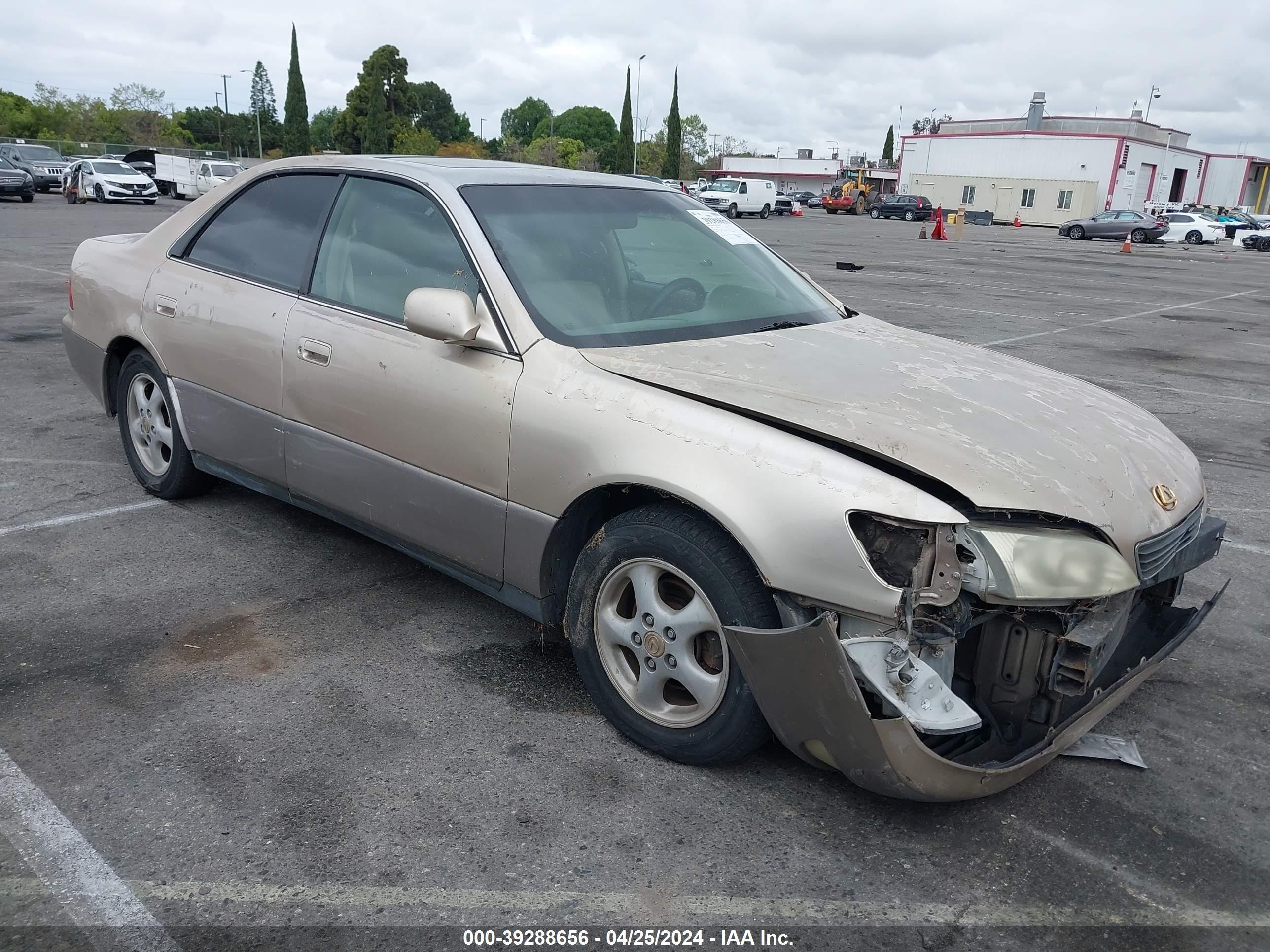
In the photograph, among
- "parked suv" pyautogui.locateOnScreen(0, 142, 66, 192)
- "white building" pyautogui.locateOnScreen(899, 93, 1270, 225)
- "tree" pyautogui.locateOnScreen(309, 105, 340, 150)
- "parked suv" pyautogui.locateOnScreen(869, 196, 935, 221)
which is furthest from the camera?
"tree" pyautogui.locateOnScreen(309, 105, 340, 150)

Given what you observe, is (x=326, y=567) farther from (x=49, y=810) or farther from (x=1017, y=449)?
(x=1017, y=449)

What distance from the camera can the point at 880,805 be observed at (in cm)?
279

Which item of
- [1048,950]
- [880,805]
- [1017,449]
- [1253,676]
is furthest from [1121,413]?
[1048,950]

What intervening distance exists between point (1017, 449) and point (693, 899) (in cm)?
142

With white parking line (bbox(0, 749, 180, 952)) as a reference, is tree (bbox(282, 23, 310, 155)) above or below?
above

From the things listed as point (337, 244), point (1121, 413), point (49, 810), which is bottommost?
point (49, 810)

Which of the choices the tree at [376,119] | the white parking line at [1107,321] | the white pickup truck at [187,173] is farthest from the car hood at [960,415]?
the tree at [376,119]

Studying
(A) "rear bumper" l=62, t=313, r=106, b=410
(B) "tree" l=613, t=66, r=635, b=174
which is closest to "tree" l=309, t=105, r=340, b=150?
(B) "tree" l=613, t=66, r=635, b=174

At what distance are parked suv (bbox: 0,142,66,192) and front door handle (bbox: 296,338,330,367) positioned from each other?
40301mm

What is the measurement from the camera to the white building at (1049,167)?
218ft

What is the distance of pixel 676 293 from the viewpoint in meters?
3.65

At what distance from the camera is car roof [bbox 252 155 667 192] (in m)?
3.64

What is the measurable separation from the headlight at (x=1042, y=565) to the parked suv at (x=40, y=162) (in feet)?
140

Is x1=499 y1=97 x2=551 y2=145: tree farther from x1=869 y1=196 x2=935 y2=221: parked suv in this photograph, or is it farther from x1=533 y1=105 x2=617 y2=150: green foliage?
x1=869 y1=196 x2=935 y2=221: parked suv
